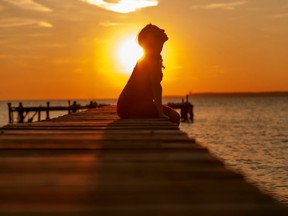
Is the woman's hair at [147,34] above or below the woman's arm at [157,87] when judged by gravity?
above

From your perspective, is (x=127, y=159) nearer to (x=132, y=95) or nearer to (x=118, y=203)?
(x=118, y=203)

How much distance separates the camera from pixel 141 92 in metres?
7.70

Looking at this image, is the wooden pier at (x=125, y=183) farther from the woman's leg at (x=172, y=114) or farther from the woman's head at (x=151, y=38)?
the woman's leg at (x=172, y=114)

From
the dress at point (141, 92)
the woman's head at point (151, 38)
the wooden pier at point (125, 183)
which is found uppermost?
the woman's head at point (151, 38)

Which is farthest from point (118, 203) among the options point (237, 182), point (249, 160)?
Answer: point (249, 160)

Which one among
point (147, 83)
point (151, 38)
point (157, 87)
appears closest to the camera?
point (157, 87)

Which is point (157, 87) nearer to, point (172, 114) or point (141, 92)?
point (141, 92)

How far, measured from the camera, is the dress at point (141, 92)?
744cm

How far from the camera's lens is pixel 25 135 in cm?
497

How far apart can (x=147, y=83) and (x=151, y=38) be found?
0.69 m

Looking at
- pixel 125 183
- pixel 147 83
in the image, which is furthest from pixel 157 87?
pixel 125 183

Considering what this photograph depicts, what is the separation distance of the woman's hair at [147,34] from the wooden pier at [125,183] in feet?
12.6

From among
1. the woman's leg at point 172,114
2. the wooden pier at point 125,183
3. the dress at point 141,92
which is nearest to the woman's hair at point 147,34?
the dress at point 141,92

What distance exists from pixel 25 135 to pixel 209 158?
100.0 inches
